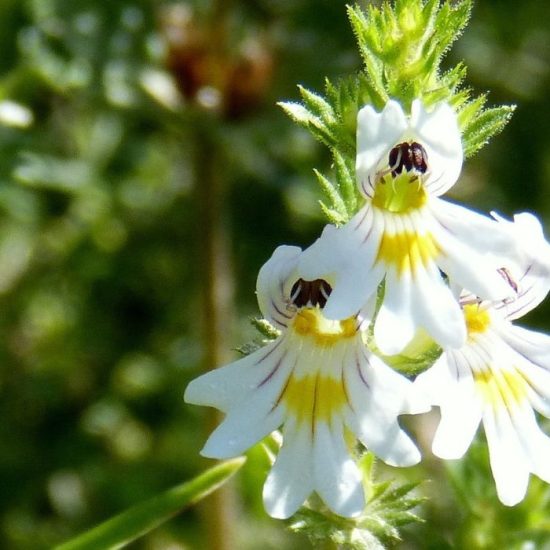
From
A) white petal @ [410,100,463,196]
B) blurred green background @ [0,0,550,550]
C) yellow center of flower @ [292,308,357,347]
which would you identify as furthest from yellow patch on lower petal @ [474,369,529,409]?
blurred green background @ [0,0,550,550]

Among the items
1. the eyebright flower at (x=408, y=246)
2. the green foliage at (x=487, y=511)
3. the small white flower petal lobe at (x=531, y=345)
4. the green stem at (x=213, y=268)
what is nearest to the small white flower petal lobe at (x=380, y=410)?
the eyebright flower at (x=408, y=246)

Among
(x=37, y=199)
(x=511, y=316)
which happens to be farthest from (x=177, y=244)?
(x=511, y=316)

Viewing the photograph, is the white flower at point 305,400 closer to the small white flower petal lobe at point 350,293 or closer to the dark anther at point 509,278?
the small white flower petal lobe at point 350,293

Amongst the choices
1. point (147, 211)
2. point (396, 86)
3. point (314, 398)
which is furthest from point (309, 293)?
point (147, 211)

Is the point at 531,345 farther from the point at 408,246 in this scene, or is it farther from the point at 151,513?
the point at 151,513

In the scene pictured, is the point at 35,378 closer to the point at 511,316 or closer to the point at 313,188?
the point at 313,188

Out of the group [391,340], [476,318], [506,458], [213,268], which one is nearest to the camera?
[391,340]
